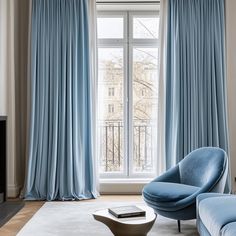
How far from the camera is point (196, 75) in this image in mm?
4957

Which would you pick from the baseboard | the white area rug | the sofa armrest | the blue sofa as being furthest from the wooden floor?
the blue sofa

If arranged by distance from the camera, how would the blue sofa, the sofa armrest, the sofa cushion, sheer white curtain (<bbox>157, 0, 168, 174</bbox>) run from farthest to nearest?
sheer white curtain (<bbox>157, 0, 168, 174</bbox>) < the sofa armrest < the blue sofa < the sofa cushion

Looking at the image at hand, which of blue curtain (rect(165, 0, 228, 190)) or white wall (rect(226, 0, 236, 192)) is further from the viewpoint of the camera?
white wall (rect(226, 0, 236, 192))

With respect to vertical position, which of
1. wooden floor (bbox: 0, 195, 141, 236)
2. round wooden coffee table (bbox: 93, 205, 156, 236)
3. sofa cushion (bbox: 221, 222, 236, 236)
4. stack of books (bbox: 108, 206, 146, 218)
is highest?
sofa cushion (bbox: 221, 222, 236, 236)

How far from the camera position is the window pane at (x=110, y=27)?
17.7 feet

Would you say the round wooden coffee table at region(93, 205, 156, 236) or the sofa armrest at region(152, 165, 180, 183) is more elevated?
the sofa armrest at region(152, 165, 180, 183)

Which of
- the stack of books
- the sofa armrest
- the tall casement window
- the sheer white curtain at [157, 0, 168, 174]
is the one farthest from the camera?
the tall casement window

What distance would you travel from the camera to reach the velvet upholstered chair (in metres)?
3.28

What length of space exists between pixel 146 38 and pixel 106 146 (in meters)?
1.71

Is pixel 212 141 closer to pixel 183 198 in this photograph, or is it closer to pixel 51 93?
pixel 183 198

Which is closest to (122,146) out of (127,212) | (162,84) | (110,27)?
(162,84)

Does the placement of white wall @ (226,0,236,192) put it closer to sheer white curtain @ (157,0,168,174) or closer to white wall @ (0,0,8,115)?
sheer white curtain @ (157,0,168,174)

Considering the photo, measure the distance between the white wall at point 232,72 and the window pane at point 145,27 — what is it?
3.37 ft

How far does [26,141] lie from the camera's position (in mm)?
5098
